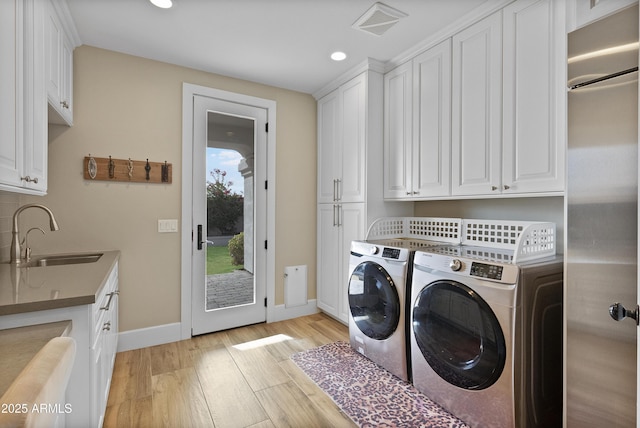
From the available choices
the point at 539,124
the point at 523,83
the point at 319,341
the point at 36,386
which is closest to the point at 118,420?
the point at 319,341

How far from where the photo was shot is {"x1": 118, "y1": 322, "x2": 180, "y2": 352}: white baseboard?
2631 mm

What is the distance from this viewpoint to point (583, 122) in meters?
1.24

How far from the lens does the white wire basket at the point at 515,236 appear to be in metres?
1.67

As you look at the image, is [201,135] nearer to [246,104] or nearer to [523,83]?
[246,104]

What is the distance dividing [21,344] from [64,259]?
170cm

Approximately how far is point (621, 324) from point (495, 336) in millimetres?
505

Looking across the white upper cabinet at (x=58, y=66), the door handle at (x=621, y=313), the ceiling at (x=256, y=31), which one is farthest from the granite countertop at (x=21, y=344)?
the ceiling at (x=256, y=31)

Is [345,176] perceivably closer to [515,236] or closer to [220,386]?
[515,236]

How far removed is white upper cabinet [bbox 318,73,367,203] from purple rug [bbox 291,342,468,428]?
1.39m

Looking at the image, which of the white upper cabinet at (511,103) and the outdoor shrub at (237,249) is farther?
the outdoor shrub at (237,249)

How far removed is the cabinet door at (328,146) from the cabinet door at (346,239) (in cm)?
27

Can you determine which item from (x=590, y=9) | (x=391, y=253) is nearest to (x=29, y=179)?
(x=391, y=253)

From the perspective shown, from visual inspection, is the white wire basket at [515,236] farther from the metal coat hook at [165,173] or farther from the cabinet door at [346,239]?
the metal coat hook at [165,173]

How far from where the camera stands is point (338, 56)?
2719 mm
